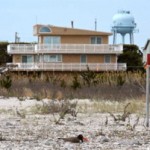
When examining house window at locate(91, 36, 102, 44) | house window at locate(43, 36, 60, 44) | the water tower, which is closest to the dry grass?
house window at locate(43, 36, 60, 44)

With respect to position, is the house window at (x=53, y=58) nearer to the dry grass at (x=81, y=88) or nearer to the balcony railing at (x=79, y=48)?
the balcony railing at (x=79, y=48)

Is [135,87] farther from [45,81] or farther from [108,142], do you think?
[108,142]

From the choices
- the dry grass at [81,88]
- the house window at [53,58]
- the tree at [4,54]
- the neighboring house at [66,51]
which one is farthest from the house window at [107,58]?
the dry grass at [81,88]

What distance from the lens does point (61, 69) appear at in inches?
2704

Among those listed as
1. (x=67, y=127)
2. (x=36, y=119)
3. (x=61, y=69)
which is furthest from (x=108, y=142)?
(x=61, y=69)

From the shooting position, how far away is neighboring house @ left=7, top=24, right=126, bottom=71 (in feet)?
228

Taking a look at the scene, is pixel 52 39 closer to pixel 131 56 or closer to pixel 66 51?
pixel 66 51

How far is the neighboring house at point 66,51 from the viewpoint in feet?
228

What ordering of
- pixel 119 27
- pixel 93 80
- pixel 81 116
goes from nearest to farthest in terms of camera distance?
pixel 81 116
pixel 93 80
pixel 119 27

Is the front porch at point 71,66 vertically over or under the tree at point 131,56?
under

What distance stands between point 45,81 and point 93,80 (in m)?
4.15

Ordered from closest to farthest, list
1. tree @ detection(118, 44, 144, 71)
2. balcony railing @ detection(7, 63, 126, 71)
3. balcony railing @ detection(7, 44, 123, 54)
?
1. balcony railing @ detection(7, 63, 126, 71)
2. balcony railing @ detection(7, 44, 123, 54)
3. tree @ detection(118, 44, 144, 71)

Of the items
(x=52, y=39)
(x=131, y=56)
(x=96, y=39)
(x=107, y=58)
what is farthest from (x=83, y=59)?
(x=131, y=56)

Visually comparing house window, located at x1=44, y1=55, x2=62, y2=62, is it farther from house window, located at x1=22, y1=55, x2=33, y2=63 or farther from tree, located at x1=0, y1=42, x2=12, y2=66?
tree, located at x1=0, y1=42, x2=12, y2=66
